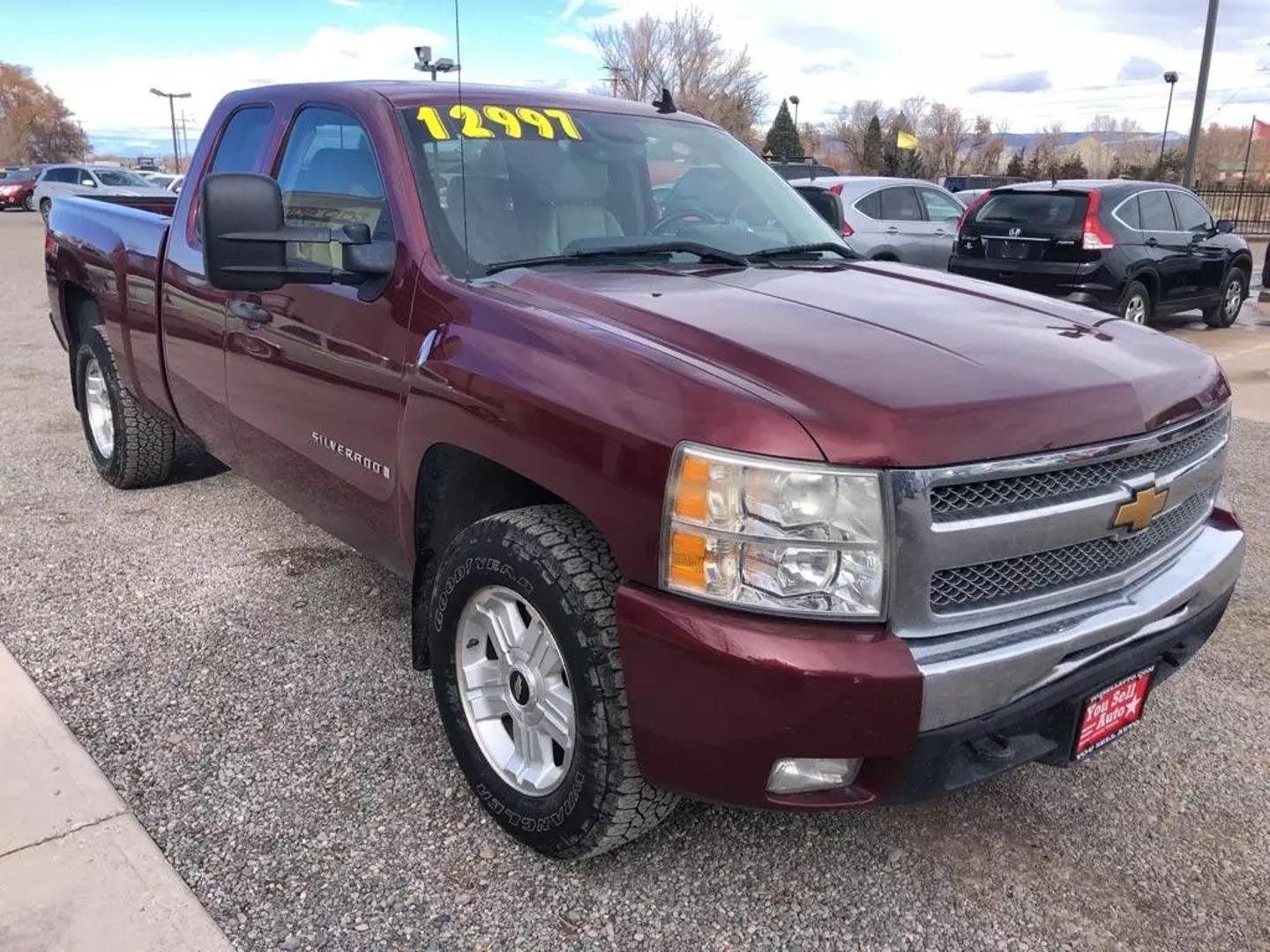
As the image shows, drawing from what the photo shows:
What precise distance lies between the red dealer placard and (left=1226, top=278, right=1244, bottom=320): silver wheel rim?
1128 centimetres

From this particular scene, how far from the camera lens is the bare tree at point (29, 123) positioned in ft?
271

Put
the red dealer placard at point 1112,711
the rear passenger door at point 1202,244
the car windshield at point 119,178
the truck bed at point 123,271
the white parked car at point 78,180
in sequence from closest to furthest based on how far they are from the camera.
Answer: the red dealer placard at point 1112,711
the truck bed at point 123,271
the rear passenger door at point 1202,244
the white parked car at point 78,180
the car windshield at point 119,178

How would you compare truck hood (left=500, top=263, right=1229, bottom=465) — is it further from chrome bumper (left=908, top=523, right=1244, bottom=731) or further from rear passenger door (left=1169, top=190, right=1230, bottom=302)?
rear passenger door (left=1169, top=190, right=1230, bottom=302)

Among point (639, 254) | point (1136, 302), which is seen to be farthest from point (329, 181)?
point (1136, 302)

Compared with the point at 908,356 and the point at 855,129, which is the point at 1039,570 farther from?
the point at 855,129

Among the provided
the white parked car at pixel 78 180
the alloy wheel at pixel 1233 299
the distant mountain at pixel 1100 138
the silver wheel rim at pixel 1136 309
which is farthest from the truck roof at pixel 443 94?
the distant mountain at pixel 1100 138

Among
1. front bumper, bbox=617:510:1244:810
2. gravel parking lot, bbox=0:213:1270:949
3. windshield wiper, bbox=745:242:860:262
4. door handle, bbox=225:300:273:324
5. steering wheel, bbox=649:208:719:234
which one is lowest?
gravel parking lot, bbox=0:213:1270:949

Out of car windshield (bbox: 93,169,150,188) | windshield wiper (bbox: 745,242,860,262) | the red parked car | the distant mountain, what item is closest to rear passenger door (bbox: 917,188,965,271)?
windshield wiper (bbox: 745,242,860,262)

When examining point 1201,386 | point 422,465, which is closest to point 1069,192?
point 1201,386

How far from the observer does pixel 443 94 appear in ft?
10.8

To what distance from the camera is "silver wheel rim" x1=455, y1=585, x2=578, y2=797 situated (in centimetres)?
244

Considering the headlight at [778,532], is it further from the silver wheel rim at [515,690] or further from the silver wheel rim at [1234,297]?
the silver wheel rim at [1234,297]

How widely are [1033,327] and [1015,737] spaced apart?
1025 mm

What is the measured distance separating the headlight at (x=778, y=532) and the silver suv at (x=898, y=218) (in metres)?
10.1
